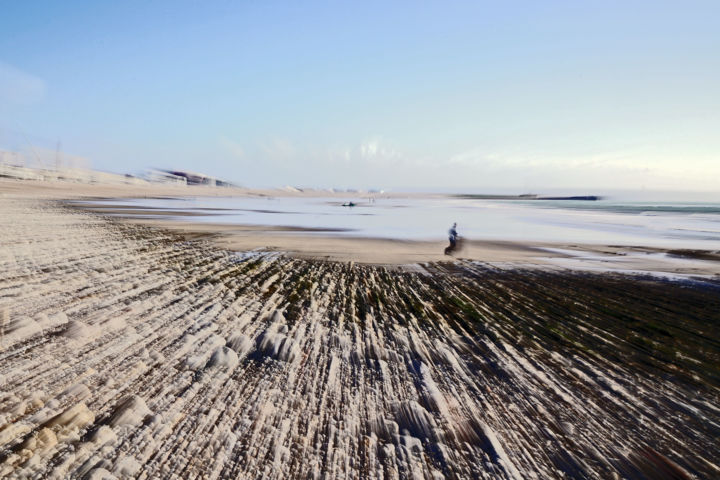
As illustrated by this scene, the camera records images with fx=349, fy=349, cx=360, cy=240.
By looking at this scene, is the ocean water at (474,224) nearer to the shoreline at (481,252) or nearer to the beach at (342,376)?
the shoreline at (481,252)

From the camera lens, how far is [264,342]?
14.0ft

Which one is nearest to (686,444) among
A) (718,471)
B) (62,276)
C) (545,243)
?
(718,471)

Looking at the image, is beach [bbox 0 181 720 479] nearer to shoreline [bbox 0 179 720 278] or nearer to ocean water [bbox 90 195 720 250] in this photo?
shoreline [bbox 0 179 720 278]

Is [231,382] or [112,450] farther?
[231,382]

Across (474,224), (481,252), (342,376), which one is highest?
(474,224)

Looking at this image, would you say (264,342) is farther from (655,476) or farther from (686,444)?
(686,444)

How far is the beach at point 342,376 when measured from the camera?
2.48 m

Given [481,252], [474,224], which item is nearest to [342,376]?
[481,252]

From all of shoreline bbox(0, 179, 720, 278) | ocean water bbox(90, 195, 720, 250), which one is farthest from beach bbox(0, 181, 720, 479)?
ocean water bbox(90, 195, 720, 250)

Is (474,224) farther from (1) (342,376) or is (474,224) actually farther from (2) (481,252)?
(1) (342,376)

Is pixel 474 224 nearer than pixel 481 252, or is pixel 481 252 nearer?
pixel 481 252

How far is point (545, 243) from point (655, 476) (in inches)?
555

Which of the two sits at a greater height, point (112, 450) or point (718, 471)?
point (112, 450)

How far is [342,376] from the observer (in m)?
3.63
